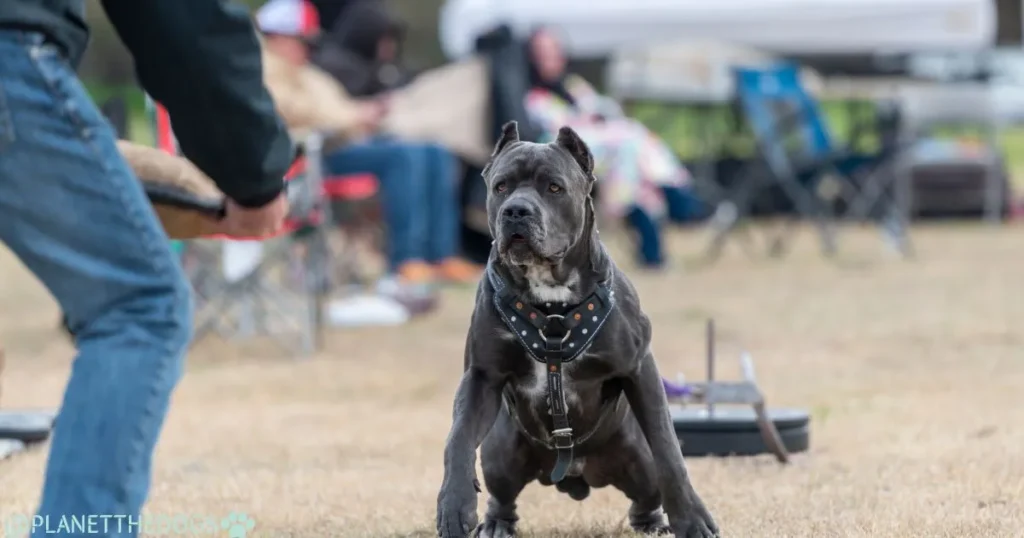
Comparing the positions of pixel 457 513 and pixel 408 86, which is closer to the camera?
pixel 457 513

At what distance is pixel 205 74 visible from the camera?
103 inches

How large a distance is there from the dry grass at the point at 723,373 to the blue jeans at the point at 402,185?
19.8 inches

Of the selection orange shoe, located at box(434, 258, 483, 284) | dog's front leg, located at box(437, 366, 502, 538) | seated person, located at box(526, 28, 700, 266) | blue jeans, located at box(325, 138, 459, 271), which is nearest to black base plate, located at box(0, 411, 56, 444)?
dog's front leg, located at box(437, 366, 502, 538)

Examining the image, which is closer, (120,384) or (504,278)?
(120,384)

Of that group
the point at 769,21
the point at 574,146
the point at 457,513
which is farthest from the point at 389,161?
the point at 769,21

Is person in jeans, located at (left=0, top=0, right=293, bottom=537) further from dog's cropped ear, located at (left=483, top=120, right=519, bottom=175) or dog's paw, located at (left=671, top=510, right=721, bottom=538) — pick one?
dog's paw, located at (left=671, top=510, right=721, bottom=538)

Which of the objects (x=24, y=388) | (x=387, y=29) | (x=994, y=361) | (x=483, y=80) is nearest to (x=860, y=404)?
(x=994, y=361)

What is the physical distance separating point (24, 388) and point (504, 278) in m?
4.12

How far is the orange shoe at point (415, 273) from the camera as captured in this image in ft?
33.5

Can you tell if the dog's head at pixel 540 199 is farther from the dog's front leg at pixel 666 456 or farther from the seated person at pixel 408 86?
the seated person at pixel 408 86

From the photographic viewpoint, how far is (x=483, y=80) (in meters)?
11.5

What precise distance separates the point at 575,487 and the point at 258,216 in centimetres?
127

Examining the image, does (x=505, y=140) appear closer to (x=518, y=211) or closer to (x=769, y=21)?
(x=518, y=211)

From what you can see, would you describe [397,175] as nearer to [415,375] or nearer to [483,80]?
[483,80]
